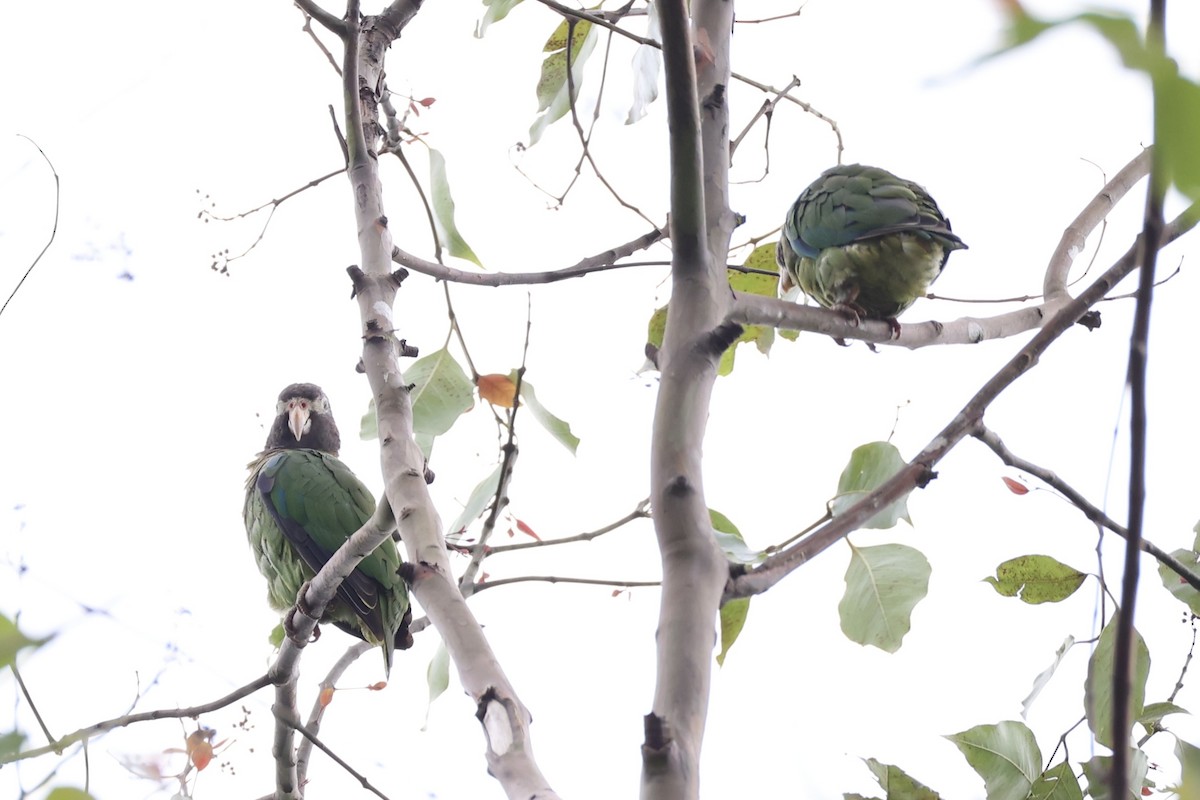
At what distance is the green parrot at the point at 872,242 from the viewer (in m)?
2.55

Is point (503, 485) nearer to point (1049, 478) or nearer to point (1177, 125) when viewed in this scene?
point (1049, 478)

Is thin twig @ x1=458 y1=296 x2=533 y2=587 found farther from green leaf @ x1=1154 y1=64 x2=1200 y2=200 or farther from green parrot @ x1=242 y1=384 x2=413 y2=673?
green leaf @ x1=1154 y1=64 x2=1200 y2=200

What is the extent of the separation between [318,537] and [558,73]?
1832mm

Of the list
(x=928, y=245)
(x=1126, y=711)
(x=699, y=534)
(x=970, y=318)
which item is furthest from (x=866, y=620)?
(x=1126, y=711)

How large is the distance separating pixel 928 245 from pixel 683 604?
1756mm

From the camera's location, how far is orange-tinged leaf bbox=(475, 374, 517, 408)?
2.25 m

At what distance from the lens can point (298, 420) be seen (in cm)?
414

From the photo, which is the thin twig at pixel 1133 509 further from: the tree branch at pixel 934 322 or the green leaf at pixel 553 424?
the green leaf at pixel 553 424

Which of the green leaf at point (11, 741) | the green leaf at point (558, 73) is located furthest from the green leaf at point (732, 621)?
the green leaf at point (11, 741)

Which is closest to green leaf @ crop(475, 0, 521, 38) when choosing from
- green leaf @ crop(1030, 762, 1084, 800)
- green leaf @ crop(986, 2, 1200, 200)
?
green leaf @ crop(1030, 762, 1084, 800)

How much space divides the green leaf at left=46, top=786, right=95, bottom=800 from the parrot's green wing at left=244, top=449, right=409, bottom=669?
2694 millimetres

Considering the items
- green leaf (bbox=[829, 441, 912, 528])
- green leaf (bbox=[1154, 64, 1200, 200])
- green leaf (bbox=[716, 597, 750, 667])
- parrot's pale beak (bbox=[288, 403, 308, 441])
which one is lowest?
green leaf (bbox=[1154, 64, 1200, 200])

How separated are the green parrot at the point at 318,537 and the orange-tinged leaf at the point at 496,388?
1180mm

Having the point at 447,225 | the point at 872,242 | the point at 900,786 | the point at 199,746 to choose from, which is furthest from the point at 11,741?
the point at 872,242
